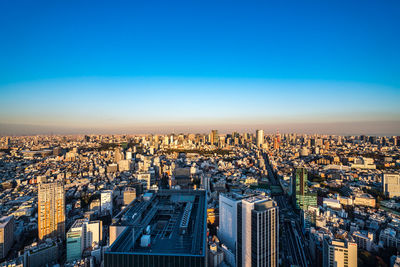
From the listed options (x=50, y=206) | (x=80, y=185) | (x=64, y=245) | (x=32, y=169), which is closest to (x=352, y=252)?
(x=64, y=245)

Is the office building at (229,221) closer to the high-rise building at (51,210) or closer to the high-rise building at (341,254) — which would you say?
the high-rise building at (341,254)

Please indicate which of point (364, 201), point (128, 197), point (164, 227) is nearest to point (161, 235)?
point (164, 227)

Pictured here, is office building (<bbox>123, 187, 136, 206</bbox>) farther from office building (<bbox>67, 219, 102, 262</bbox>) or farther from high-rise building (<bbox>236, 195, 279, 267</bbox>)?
high-rise building (<bbox>236, 195, 279, 267</bbox>)

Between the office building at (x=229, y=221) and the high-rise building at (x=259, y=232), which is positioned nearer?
the high-rise building at (x=259, y=232)

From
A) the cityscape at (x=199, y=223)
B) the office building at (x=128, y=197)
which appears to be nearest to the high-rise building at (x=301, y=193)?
the cityscape at (x=199, y=223)

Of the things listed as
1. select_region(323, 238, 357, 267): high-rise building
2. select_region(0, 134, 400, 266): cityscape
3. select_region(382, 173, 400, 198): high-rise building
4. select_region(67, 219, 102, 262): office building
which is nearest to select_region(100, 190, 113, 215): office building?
select_region(0, 134, 400, 266): cityscape

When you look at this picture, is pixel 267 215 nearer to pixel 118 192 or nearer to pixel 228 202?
pixel 228 202
